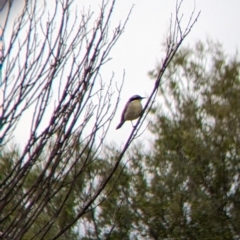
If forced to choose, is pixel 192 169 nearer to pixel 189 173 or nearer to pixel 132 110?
pixel 189 173

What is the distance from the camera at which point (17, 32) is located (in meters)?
4.62

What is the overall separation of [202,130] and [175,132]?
0.59 metres

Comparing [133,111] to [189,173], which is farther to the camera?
[189,173]

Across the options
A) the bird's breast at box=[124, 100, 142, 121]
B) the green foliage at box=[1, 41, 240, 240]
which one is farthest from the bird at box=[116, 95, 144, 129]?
the green foliage at box=[1, 41, 240, 240]

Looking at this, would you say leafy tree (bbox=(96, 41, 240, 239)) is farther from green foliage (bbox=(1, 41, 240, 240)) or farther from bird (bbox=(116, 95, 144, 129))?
bird (bbox=(116, 95, 144, 129))

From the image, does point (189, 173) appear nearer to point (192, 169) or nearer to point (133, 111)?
point (192, 169)

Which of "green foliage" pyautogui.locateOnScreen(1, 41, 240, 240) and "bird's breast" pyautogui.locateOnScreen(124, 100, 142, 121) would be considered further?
"green foliage" pyautogui.locateOnScreen(1, 41, 240, 240)

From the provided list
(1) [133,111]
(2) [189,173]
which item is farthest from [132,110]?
(2) [189,173]

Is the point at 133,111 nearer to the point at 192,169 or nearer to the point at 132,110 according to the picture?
the point at 132,110

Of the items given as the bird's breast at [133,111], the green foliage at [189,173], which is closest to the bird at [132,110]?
the bird's breast at [133,111]

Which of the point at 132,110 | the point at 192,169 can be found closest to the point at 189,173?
the point at 192,169

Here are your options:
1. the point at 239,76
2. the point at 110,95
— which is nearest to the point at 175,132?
the point at 239,76

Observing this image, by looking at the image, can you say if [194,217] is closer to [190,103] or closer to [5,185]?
[190,103]

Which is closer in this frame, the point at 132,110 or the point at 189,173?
the point at 132,110
